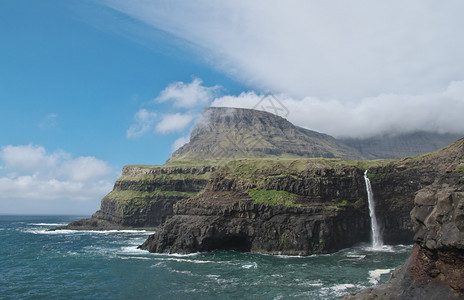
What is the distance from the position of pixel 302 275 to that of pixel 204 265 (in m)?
16.4

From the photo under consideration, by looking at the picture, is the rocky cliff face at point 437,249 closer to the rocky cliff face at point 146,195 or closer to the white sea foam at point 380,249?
the white sea foam at point 380,249

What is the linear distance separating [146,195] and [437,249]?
12037cm

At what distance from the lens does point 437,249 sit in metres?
21.2

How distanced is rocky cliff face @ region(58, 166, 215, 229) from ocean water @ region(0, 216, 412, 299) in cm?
5818

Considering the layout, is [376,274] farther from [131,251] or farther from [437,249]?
[131,251]

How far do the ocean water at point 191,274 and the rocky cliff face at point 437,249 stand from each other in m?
13.3

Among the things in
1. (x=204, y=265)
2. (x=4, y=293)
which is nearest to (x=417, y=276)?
(x=204, y=265)

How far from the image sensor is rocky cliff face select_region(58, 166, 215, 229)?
127 m

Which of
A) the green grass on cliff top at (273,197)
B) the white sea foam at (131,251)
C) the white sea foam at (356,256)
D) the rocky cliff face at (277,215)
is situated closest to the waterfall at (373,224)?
the rocky cliff face at (277,215)

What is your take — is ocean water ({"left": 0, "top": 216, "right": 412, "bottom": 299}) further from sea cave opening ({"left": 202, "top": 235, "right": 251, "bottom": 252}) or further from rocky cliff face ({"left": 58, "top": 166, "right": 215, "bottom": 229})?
rocky cliff face ({"left": 58, "top": 166, "right": 215, "bottom": 229})

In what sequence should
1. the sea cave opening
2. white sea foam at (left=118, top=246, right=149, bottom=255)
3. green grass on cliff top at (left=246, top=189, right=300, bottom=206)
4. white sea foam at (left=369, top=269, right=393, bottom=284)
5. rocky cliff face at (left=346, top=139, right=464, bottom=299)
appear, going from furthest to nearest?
green grass on cliff top at (left=246, top=189, right=300, bottom=206)
white sea foam at (left=118, top=246, right=149, bottom=255)
the sea cave opening
white sea foam at (left=369, top=269, right=393, bottom=284)
rocky cliff face at (left=346, top=139, right=464, bottom=299)

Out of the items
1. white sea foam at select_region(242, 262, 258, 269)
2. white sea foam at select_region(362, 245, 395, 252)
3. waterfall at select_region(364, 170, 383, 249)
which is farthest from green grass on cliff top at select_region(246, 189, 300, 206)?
waterfall at select_region(364, 170, 383, 249)

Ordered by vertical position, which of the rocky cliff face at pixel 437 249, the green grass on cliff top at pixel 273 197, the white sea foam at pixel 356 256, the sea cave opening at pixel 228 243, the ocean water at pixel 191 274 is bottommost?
the ocean water at pixel 191 274

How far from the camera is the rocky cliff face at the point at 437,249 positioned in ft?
66.5
